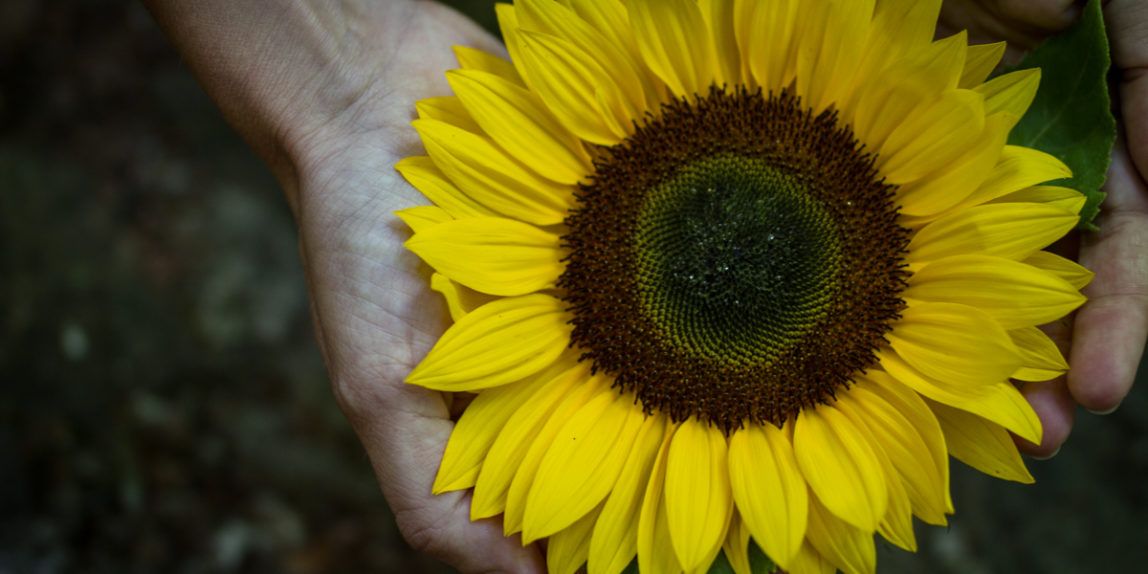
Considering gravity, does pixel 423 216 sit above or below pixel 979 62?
below

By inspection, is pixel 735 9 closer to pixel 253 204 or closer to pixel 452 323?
pixel 452 323

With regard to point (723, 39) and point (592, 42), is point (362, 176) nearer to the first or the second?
point (592, 42)

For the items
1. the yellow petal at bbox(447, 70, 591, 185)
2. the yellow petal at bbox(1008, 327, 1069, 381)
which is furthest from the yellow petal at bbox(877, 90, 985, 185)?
the yellow petal at bbox(447, 70, 591, 185)

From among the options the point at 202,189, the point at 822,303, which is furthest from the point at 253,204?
the point at 822,303

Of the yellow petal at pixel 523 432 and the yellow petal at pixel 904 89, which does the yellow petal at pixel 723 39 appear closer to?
the yellow petal at pixel 904 89

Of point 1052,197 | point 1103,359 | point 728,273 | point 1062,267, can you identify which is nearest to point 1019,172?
point 1052,197
